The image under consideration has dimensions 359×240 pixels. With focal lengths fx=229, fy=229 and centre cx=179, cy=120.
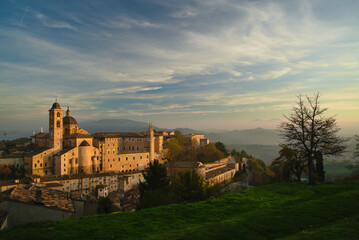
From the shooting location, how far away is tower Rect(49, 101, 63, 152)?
148ft

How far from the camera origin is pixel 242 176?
61.5 m

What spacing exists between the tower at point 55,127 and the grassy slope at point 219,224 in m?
39.9

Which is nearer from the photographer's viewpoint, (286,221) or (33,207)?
(286,221)

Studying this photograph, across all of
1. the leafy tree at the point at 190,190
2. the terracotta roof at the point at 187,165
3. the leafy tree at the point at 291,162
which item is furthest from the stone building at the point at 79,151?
the leafy tree at the point at 291,162

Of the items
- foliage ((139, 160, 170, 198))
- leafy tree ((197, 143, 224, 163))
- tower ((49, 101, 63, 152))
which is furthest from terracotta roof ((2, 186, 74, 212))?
leafy tree ((197, 143, 224, 163))

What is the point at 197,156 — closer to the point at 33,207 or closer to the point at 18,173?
the point at 18,173

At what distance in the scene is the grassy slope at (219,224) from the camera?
750 cm

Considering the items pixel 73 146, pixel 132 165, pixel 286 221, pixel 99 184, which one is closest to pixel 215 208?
pixel 286 221

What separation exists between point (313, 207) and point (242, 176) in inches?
2121

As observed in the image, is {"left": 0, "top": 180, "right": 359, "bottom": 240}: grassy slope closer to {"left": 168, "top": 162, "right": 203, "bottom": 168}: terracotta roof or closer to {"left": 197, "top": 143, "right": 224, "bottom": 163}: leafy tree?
{"left": 168, "top": 162, "right": 203, "bottom": 168}: terracotta roof

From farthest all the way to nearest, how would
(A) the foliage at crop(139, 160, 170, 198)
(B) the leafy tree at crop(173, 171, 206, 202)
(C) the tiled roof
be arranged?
(C) the tiled roof < (A) the foliage at crop(139, 160, 170, 198) < (B) the leafy tree at crop(173, 171, 206, 202)

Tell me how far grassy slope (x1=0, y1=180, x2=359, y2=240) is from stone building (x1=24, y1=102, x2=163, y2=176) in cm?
3780

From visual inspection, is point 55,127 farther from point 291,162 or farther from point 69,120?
point 291,162

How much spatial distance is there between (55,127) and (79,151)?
666 cm
